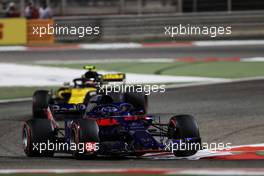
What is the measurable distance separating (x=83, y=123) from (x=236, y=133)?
4266 millimetres

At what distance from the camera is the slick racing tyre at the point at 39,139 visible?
15.2m

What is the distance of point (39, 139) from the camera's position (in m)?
15.3

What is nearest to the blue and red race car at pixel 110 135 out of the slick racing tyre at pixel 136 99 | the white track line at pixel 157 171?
the white track line at pixel 157 171

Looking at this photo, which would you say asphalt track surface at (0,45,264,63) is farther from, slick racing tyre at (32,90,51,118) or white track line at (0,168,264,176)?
white track line at (0,168,264,176)

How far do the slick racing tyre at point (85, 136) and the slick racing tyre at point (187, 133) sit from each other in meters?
1.28

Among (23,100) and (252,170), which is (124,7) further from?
(252,170)

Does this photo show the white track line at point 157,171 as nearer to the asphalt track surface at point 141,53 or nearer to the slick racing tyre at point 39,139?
the slick racing tyre at point 39,139

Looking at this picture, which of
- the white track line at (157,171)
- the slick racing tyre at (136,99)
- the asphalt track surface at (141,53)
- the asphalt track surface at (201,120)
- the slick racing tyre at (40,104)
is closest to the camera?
the white track line at (157,171)

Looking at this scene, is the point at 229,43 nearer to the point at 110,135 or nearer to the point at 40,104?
the point at 40,104

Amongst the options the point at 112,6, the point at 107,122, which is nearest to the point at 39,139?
the point at 107,122

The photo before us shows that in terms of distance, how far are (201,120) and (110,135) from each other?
490 cm

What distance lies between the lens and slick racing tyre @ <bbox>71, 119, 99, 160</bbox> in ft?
47.0

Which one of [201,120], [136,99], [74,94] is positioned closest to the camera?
[136,99]

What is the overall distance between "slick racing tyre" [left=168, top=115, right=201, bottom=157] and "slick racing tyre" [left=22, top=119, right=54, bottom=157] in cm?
205
